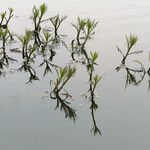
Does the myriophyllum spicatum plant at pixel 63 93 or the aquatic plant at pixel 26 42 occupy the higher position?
the aquatic plant at pixel 26 42

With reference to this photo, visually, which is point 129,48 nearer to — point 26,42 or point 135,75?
point 135,75

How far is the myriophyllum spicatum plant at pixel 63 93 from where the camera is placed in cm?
365

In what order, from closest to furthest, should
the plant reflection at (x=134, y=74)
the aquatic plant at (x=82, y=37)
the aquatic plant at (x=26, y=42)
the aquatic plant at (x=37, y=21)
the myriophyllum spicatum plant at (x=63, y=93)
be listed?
the myriophyllum spicatum plant at (x=63, y=93)
the plant reflection at (x=134, y=74)
the aquatic plant at (x=26, y=42)
the aquatic plant at (x=82, y=37)
the aquatic plant at (x=37, y=21)

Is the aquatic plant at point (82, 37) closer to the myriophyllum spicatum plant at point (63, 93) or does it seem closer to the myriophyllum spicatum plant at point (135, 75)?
the myriophyllum spicatum plant at point (135, 75)

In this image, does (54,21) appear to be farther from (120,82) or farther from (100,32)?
(120,82)

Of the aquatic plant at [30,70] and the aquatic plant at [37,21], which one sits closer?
the aquatic plant at [30,70]

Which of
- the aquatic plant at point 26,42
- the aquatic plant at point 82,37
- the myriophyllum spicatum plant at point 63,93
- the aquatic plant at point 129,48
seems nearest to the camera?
the myriophyllum spicatum plant at point 63,93

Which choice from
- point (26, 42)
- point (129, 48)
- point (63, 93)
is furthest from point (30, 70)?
point (129, 48)

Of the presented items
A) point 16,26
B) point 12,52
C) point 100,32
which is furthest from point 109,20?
point 12,52

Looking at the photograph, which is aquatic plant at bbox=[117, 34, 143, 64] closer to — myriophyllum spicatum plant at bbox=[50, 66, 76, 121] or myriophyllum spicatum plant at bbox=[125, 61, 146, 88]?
myriophyllum spicatum plant at bbox=[125, 61, 146, 88]

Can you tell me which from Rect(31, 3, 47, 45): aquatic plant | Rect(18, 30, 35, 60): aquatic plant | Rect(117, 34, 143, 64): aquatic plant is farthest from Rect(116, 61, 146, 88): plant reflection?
Rect(31, 3, 47, 45): aquatic plant

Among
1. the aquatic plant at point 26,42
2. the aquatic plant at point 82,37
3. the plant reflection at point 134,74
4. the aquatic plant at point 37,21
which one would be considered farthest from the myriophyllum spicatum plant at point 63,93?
the aquatic plant at point 37,21

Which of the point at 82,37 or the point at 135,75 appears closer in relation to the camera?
the point at 135,75

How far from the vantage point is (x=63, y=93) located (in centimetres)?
386
